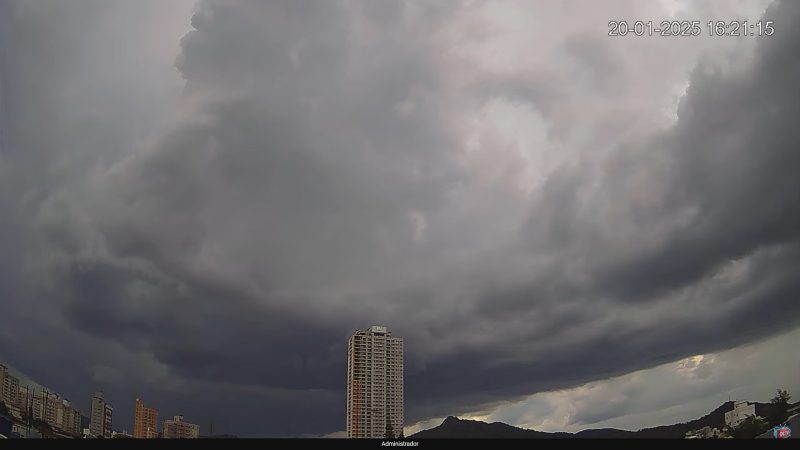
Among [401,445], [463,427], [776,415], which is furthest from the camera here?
[776,415]

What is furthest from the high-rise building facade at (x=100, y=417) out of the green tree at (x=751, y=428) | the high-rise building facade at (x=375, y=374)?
the green tree at (x=751, y=428)

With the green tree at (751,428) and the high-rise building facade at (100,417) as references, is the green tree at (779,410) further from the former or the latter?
the high-rise building facade at (100,417)

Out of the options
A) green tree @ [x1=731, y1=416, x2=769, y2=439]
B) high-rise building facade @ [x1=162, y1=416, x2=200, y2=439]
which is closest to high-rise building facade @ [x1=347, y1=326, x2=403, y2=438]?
high-rise building facade @ [x1=162, y1=416, x2=200, y2=439]

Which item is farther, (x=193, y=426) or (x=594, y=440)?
(x=193, y=426)

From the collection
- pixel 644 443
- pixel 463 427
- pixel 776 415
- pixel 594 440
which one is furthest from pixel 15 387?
pixel 776 415

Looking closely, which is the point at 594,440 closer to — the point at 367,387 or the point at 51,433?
the point at 367,387

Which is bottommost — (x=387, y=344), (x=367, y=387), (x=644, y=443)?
(x=644, y=443)

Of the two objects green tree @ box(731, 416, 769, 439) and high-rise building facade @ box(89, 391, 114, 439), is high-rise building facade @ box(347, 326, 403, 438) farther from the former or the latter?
green tree @ box(731, 416, 769, 439)

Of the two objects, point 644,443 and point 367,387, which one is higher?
point 367,387
